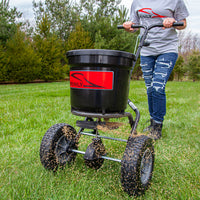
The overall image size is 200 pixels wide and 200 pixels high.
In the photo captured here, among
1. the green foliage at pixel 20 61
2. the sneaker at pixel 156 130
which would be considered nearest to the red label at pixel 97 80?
the sneaker at pixel 156 130

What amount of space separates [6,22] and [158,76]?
1645 cm

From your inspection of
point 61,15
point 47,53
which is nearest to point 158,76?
point 47,53

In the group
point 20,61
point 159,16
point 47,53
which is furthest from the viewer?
point 47,53

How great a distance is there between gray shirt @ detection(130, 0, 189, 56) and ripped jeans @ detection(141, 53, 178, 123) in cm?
8

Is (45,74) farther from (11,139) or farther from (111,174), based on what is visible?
(111,174)

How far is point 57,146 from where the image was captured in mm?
1689

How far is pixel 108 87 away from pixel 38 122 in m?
2.10

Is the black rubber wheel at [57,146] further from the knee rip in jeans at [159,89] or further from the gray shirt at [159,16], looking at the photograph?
the gray shirt at [159,16]

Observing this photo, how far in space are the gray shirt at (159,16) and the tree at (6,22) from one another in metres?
14.0

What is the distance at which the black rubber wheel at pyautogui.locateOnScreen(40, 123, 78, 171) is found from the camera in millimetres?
1590

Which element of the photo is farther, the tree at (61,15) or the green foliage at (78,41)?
the tree at (61,15)

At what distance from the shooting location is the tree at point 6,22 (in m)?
15.3

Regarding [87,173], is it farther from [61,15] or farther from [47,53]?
[61,15]

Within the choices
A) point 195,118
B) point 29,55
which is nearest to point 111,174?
point 195,118
